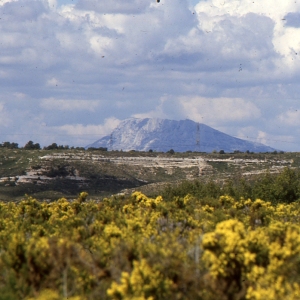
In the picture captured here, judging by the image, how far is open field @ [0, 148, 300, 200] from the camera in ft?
403

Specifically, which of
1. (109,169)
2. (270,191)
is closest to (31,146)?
(109,169)

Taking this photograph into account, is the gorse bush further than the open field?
No

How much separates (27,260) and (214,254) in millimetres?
6611

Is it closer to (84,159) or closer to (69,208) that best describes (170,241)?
(69,208)

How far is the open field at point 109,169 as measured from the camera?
12281 cm

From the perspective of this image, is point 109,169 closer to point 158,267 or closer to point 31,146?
point 31,146

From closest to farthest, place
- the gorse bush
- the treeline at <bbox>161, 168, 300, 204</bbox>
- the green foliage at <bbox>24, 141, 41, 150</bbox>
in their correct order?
the gorse bush, the treeline at <bbox>161, 168, 300, 204</bbox>, the green foliage at <bbox>24, 141, 41, 150</bbox>

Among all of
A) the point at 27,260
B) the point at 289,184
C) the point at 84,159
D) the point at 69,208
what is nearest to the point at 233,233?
the point at 27,260

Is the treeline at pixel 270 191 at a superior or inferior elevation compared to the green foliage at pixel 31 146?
inferior

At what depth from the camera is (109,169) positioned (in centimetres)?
14062

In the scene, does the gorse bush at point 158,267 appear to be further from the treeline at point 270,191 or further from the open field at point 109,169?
the open field at point 109,169

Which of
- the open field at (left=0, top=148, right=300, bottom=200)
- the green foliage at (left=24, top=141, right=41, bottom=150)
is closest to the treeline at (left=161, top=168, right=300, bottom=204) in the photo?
the open field at (left=0, top=148, right=300, bottom=200)

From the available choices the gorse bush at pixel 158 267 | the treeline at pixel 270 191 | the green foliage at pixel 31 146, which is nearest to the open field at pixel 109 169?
the green foliage at pixel 31 146

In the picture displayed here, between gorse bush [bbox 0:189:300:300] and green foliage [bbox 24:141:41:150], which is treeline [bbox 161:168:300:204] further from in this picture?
green foliage [bbox 24:141:41:150]
